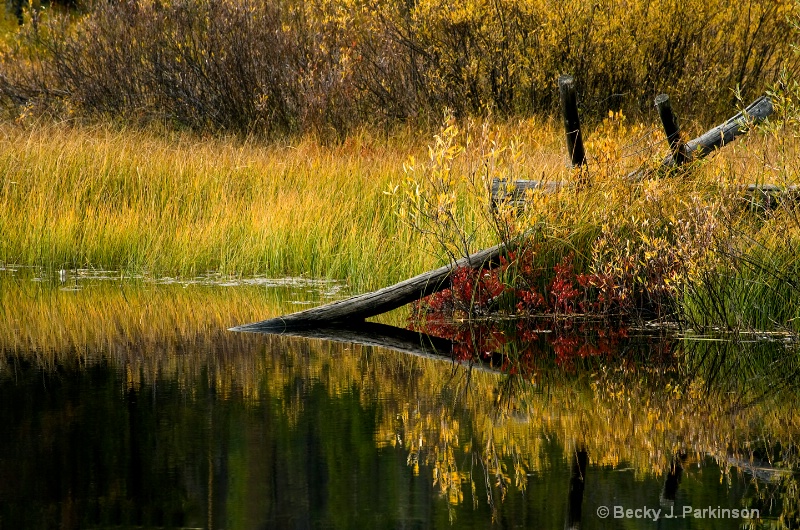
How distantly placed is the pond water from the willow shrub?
9.24m

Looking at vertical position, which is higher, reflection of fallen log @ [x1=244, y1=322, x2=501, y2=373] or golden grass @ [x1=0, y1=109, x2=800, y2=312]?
golden grass @ [x1=0, y1=109, x2=800, y2=312]

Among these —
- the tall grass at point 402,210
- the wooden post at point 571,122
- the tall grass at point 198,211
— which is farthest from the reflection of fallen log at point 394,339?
the wooden post at point 571,122

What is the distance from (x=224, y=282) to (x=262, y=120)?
6775mm

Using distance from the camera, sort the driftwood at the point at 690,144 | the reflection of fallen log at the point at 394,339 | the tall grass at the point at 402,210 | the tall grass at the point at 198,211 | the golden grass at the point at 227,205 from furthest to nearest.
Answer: the tall grass at the point at 198,211 → the golden grass at the point at 227,205 → the driftwood at the point at 690,144 → the tall grass at the point at 402,210 → the reflection of fallen log at the point at 394,339

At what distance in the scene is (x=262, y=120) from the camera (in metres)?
17.8

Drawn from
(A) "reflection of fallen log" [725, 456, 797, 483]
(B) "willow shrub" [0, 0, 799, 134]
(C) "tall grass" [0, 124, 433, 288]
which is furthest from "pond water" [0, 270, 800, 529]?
(B) "willow shrub" [0, 0, 799, 134]

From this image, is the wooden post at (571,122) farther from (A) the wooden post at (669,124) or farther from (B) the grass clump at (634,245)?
(A) the wooden post at (669,124)

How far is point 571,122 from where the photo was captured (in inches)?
369

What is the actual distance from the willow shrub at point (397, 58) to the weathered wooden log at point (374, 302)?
776 cm

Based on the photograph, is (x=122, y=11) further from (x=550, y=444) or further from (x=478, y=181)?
(x=550, y=444)

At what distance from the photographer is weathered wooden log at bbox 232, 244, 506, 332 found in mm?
8766

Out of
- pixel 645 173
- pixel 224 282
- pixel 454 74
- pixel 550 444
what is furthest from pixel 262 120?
pixel 550 444

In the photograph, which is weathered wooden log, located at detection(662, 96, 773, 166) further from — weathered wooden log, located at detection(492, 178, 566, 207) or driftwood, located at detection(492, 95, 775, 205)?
weathered wooden log, located at detection(492, 178, 566, 207)

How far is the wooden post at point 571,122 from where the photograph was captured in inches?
367
